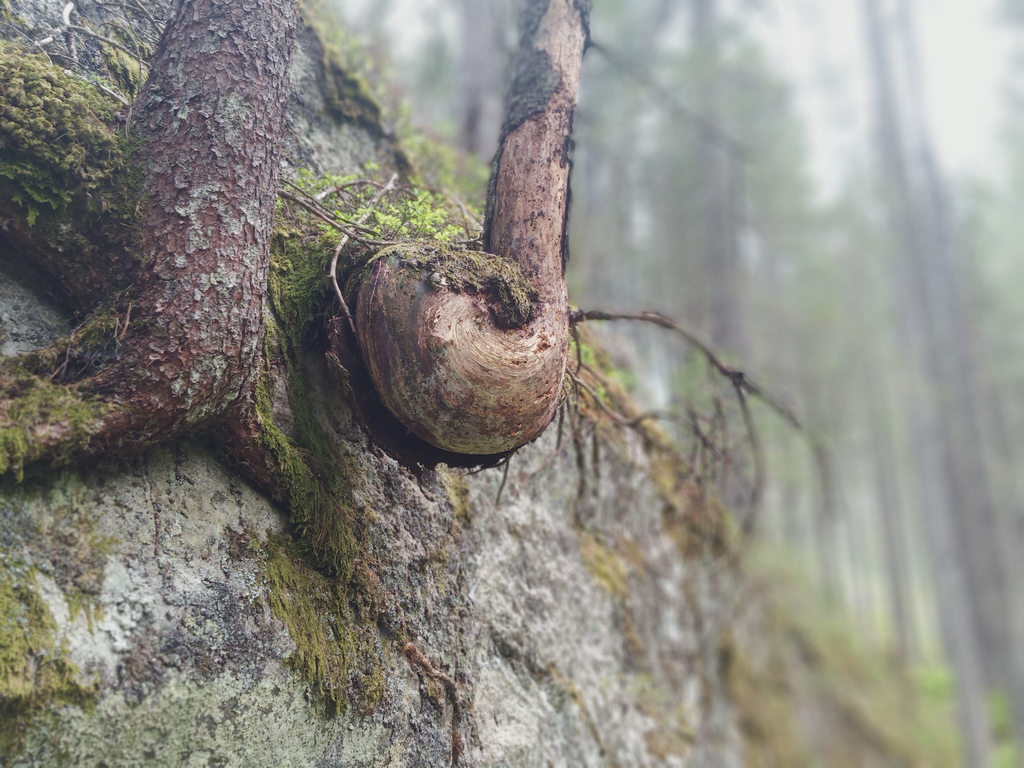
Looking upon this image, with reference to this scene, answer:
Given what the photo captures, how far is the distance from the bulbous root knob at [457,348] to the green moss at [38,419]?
0.75m

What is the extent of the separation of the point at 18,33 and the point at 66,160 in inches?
21.5

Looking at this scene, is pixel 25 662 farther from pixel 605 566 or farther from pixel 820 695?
pixel 820 695

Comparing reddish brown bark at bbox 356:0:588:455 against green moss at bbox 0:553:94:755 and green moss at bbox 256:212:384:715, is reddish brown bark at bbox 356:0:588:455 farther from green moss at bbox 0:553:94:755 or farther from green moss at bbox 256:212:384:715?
green moss at bbox 0:553:94:755

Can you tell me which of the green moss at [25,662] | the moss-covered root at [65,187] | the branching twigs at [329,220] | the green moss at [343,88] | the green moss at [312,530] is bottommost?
the green moss at [25,662]

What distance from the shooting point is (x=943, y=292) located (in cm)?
922

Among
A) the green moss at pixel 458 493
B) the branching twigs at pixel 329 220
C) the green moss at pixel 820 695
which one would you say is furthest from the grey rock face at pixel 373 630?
the green moss at pixel 820 695

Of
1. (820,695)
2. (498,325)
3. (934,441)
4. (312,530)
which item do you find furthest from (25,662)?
(934,441)

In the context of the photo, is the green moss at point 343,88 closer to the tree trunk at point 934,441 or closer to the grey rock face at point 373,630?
the grey rock face at point 373,630

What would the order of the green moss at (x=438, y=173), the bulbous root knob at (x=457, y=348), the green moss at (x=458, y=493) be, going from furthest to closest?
the green moss at (x=438, y=173)
the green moss at (x=458, y=493)
the bulbous root knob at (x=457, y=348)

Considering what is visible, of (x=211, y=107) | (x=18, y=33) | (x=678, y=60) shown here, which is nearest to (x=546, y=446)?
(x=211, y=107)

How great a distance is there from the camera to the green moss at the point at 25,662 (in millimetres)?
1345

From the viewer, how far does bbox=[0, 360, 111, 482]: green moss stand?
57.0 inches

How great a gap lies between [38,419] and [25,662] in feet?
1.82

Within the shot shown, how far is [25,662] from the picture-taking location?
4.54ft
